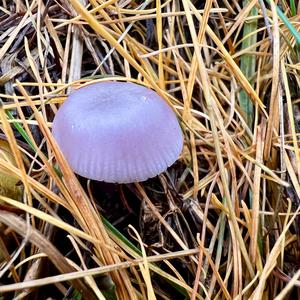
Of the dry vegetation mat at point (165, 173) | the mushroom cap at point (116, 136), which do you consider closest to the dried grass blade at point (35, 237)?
the dry vegetation mat at point (165, 173)

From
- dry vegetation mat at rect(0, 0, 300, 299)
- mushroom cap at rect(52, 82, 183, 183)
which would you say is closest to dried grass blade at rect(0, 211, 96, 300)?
dry vegetation mat at rect(0, 0, 300, 299)

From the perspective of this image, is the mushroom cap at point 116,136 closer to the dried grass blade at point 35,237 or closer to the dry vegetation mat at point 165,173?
the dry vegetation mat at point 165,173

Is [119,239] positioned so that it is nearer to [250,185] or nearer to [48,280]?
[48,280]

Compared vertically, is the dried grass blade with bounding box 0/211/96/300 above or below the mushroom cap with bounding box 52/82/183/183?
below

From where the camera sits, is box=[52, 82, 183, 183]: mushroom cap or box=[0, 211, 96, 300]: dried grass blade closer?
box=[0, 211, 96, 300]: dried grass blade

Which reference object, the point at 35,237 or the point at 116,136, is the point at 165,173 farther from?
the point at 35,237

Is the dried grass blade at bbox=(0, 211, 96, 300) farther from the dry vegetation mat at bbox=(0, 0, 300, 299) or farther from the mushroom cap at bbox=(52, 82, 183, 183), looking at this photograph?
the mushroom cap at bbox=(52, 82, 183, 183)

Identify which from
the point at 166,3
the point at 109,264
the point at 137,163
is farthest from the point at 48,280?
the point at 166,3
